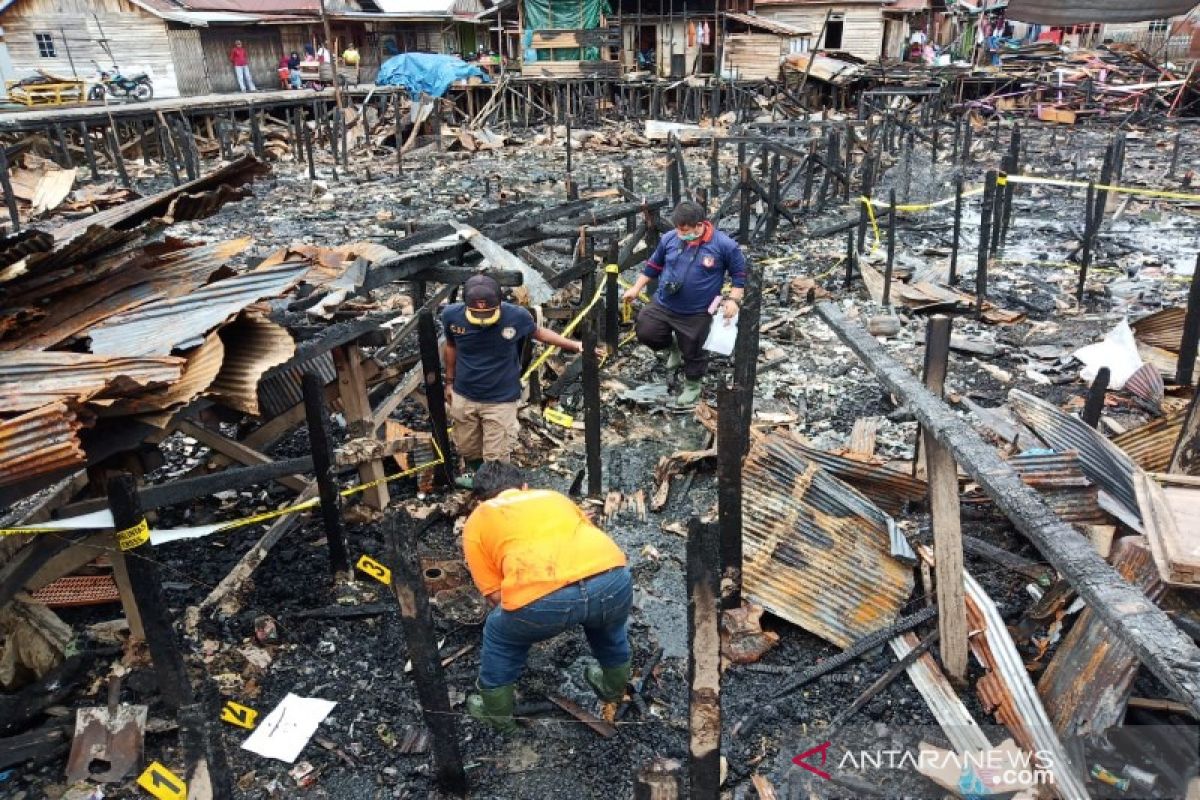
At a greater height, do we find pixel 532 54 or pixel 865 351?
pixel 532 54

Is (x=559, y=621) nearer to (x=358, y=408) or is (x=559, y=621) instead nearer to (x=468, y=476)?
(x=358, y=408)

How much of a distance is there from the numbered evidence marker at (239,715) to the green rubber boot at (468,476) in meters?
2.47

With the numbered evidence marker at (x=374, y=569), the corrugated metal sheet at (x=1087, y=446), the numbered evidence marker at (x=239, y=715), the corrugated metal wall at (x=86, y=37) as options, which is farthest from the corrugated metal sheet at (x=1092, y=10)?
the corrugated metal wall at (x=86, y=37)

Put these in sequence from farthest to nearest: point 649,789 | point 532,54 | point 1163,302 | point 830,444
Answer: point 532,54 < point 1163,302 < point 830,444 < point 649,789

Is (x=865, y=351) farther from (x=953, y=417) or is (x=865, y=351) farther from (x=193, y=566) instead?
(x=193, y=566)

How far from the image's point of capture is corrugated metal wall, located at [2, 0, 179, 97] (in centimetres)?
2852

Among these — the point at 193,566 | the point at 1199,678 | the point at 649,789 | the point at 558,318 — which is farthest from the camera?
the point at 558,318

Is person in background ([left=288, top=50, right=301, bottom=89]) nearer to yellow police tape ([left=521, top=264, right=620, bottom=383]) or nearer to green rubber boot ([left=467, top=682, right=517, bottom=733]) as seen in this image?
yellow police tape ([left=521, top=264, right=620, bottom=383])

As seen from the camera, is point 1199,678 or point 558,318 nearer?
point 1199,678

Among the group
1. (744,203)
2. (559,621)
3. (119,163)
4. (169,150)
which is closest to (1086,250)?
(744,203)

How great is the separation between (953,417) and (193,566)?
491 cm

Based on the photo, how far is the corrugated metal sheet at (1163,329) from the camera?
821cm

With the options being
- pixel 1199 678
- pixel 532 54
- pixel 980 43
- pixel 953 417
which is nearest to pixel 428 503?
pixel 953 417

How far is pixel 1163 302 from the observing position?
33.2 feet
